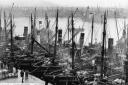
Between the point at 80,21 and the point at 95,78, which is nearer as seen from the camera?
the point at 95,78

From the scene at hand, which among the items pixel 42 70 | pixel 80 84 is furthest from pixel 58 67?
pixel 80 84

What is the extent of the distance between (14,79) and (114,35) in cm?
3722

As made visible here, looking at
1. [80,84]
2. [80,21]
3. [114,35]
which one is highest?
[80,21]

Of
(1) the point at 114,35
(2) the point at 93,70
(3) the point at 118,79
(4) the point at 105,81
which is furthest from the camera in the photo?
(1) the point at 114,35

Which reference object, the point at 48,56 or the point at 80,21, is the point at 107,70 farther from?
the point at 80,21

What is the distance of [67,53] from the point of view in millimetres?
28891

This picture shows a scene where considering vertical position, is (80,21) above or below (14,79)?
above

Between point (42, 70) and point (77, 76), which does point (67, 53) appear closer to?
point (42, 70)

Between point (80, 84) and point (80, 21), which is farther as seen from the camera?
point (80, 21)

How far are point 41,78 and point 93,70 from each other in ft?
15.2

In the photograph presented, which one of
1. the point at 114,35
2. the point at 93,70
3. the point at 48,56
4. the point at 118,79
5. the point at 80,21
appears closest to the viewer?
the point at 118,79

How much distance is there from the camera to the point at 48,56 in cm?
2559

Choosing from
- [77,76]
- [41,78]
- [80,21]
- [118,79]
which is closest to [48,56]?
[41,78]

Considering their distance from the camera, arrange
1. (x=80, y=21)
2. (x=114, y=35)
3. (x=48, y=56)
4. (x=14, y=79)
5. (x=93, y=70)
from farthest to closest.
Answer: (x=80, y=21) < (x=114, y=35) < (x=48, y=56) < (x=93, y=70) < (x=14, y=79)
